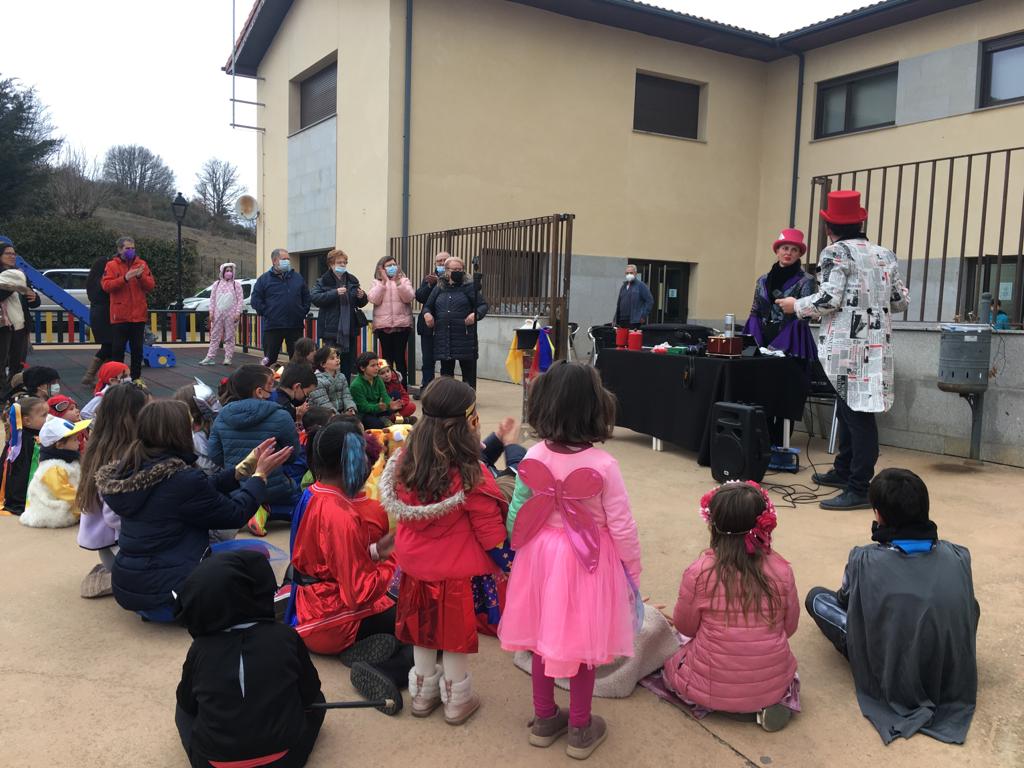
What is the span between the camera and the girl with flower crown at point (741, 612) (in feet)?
8.55

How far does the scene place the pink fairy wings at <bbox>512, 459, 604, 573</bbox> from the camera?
2.46m

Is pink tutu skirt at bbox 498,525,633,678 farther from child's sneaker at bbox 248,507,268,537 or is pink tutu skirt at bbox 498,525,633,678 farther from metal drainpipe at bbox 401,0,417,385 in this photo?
metal drainpipe at bbox 401,0,417,385

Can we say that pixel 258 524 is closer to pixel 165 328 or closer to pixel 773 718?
pixel 773 718

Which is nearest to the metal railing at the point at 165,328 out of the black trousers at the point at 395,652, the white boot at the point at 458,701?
the black trousers at the point at 395,652

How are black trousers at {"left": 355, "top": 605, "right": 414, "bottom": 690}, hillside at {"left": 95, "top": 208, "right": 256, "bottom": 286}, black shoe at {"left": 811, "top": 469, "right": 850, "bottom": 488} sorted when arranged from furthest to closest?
hillside at {"left": 95, "top": 208, "right": 256, "bottom": 286}
black shoe at {"left": 811, "top": 469, "right": 850, "bottom": 488}
black trousers at {"left": 355, "top": 605, "right": 414, "bottom": 690}

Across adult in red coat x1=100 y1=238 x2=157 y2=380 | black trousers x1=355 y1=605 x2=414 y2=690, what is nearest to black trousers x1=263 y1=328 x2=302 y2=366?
adult in red coat x1=100 y1=238 x2=157 y2=380

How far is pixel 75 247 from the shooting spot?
29438 mm

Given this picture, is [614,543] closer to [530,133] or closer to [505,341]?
[505,341]

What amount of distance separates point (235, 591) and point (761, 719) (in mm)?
1791

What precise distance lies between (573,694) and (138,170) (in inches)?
2337

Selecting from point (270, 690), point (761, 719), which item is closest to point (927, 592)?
point (761, 719)

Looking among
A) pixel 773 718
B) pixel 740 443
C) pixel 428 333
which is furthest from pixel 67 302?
pixel 773 718

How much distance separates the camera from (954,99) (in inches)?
505

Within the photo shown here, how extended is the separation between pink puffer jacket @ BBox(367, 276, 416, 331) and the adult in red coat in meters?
2.51
